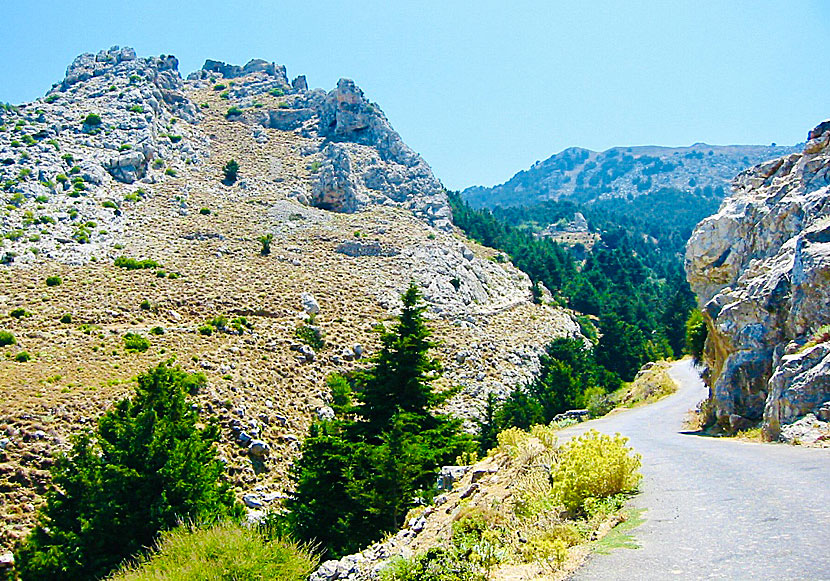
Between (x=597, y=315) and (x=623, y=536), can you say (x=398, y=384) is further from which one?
(x=597, y=315)

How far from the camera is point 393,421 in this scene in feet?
Result: 48.7

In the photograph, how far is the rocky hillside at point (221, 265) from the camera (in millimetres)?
26438

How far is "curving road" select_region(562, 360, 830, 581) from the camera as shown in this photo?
533cm

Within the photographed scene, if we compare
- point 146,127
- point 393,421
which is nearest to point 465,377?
point 393,421

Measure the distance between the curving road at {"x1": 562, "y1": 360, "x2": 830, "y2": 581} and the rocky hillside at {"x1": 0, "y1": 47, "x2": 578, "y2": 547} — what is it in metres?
17.6

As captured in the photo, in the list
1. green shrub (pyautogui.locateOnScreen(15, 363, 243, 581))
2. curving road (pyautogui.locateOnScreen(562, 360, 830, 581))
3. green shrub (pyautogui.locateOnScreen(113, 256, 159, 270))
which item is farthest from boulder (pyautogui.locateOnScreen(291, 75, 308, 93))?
curving road (pyautogui.locateOnScreen(562, 360, 830, 581))

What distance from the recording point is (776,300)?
1605 centimetres

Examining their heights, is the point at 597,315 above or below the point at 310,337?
below

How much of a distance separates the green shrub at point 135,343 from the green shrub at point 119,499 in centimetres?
1307

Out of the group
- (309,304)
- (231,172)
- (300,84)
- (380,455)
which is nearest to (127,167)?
(231,172)

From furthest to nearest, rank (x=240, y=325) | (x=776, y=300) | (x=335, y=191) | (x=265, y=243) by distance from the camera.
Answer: (x=335, y=191) < (x=265, y=243) < (x=240, y=325) < (x=776, y=300)

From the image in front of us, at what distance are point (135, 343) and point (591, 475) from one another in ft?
94.5

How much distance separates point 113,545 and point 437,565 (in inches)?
494

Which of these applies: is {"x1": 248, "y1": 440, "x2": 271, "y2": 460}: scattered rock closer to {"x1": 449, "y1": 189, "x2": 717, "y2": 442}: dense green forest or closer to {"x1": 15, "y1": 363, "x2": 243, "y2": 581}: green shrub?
{"x1": 15, "y1": 363, "x2": 243, "y2": 581}: green shrub
